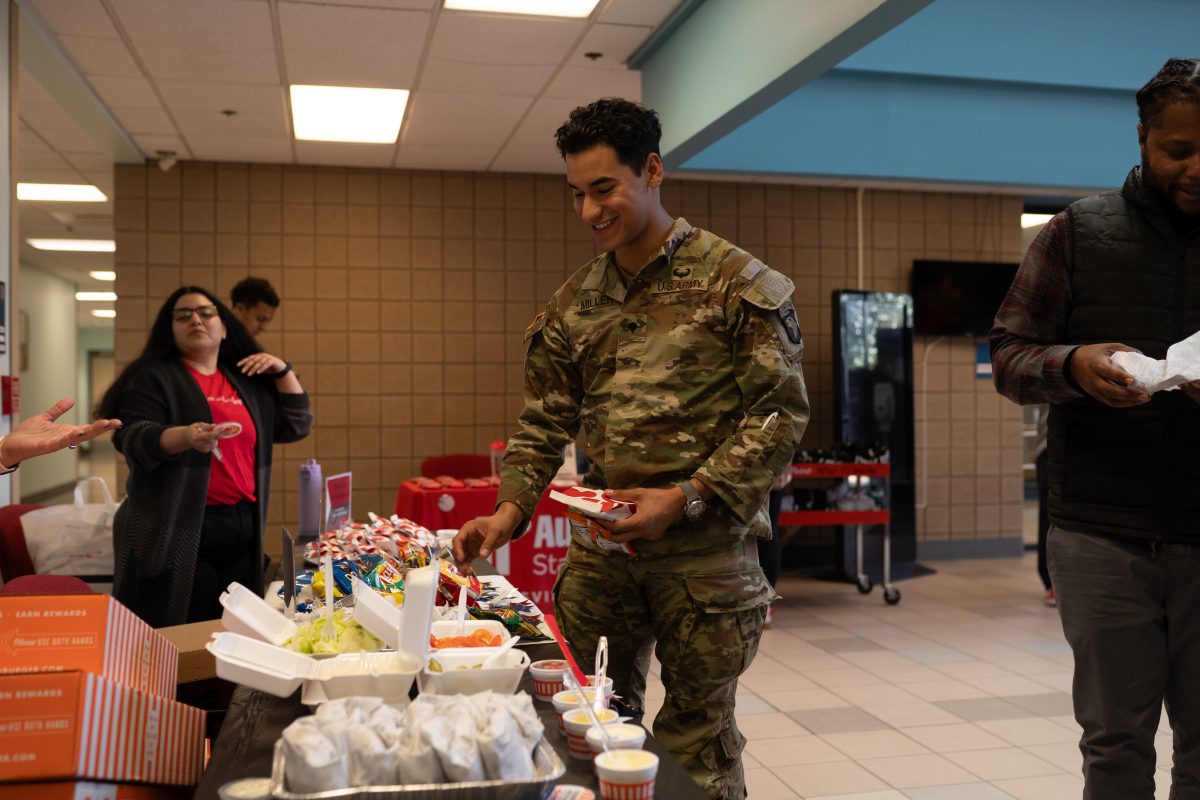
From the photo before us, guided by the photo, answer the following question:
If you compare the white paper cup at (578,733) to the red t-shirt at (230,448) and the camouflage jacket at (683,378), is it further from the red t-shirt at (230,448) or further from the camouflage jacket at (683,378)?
the red t-shirt at (230,448)

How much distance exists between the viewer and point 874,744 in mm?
3877

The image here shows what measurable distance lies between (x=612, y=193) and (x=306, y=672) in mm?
1032

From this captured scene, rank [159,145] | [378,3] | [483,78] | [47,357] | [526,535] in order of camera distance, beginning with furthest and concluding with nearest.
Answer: [47,357] → [159,145] → [483,78] → [526,535] → [378,3]

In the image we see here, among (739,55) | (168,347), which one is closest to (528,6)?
(739,55)

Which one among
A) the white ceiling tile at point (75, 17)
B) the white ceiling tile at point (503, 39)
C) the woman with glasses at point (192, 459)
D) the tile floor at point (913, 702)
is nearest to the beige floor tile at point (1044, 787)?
the tile floor at point (913, 702)

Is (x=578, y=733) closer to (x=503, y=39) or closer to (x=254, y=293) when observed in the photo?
(x=503, y=39)

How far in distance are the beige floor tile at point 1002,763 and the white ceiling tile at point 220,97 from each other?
4.64 meters

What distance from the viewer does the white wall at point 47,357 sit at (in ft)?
43.7

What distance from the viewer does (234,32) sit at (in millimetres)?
4715

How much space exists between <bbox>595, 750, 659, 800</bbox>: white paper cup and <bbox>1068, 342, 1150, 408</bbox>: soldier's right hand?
3.46 feet

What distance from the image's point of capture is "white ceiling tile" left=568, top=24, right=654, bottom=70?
483 cm

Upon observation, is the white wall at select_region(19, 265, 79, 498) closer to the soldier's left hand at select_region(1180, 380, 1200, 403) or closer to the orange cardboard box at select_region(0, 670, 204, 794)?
the orange cardboard box at select_region(0, 670, 204, 794)

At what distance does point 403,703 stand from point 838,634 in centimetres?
478

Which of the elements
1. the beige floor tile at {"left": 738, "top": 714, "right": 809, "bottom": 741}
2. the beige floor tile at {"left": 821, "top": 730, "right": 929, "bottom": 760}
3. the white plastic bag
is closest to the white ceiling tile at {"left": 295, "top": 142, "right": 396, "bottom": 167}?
the white plastic bag
